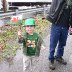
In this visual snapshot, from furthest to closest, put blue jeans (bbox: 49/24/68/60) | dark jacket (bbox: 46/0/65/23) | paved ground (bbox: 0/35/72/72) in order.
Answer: paved ground (bbox: 0/35/72/72) → blue jeans (bbox: 49/24/68/60) → dark jacket (bbox: 46/0/65/23)

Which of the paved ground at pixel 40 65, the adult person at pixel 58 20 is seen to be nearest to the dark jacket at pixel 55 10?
the adult person at pixel 58 20

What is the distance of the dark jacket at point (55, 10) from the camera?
6.25 metres

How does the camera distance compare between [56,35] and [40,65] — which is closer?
[56,35]

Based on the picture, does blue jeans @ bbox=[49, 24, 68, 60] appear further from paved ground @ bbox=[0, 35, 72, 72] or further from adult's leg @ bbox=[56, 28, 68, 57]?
paved ground @ bbox=[0, 35, 72, 72]

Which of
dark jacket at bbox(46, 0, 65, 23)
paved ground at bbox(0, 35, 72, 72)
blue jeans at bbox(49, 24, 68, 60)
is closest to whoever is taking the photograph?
dark jacket at bbox(46, 0, 65, 23)

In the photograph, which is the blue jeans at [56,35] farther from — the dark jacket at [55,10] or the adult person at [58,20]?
the dark jacket at [55,10]

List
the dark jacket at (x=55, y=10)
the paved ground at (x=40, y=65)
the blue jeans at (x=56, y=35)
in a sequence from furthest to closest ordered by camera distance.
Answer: the paved ground at (x=40, y=65)
the blue jeans at (x=56, y=35)
the dark jacket at (x=55, y=10)

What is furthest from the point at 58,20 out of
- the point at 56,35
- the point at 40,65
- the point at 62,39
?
the point at 40,65

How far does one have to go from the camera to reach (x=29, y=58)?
5.77 metres

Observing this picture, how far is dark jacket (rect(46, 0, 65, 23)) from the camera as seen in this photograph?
6.25 metres

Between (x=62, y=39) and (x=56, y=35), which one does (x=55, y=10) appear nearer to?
(x=56, y=35)

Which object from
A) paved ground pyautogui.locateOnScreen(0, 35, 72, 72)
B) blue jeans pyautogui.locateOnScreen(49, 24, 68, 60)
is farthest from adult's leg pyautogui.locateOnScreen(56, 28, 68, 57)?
paved ground pyautogui.locateOnScreen(0, 35, 72, 72)

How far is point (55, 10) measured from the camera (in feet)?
20.7

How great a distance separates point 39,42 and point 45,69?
1176mm
